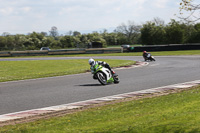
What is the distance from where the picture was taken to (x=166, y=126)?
256 inches

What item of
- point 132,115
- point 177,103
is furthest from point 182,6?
point 132,115

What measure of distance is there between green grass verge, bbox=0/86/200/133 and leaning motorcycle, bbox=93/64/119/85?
5.13 m

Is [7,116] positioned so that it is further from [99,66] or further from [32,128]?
[99,66]

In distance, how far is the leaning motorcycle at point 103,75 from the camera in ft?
49.1

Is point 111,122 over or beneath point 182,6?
beneath

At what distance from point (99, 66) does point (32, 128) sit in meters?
7.89

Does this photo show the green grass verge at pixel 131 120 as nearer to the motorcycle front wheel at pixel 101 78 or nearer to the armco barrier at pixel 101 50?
the motorcycle front wheel at pixel 101 78

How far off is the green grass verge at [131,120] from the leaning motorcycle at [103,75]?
5.13m

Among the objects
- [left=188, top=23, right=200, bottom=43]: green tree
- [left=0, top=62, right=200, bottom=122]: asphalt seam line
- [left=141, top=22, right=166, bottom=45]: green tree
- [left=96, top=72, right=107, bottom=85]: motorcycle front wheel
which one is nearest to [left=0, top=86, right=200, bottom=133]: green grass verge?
[left=0, top=62, right=200, bottom=122]: asphalt seam line

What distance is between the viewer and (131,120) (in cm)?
743

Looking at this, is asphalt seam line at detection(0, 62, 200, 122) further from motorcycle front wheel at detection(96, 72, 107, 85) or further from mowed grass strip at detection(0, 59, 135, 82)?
mowed grass strip at detection(0, 59, 135, 82)

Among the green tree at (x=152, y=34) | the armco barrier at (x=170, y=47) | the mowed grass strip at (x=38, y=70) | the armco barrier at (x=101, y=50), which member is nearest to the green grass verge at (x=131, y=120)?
the mowed grass strip at (x=38, y=70)

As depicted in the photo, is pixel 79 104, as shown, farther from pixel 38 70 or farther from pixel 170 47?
pixel 170 47

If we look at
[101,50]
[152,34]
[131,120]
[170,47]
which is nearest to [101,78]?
[131,120]
